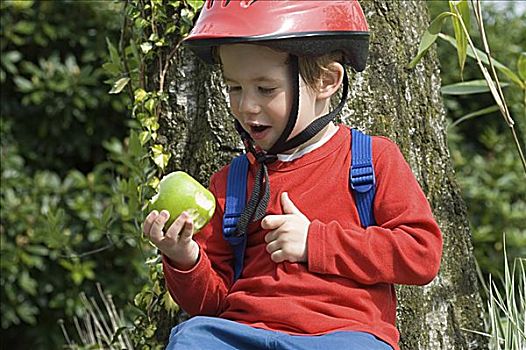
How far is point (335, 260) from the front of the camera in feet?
8.69

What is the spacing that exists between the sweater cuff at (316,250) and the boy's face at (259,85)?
0.89 ft

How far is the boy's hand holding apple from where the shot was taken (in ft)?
8.71

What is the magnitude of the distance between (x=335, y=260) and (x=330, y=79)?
466 mm

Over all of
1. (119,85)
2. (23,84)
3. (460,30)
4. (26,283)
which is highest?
(460,30)

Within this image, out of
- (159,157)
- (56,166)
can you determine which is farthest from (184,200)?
(56,166)

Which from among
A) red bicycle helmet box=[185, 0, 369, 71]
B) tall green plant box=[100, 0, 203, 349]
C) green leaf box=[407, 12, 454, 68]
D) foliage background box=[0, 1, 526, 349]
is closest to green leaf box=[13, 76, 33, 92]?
foliage background box=[0, 1, 526, 349]

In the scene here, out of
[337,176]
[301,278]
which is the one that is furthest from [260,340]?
[337,176]

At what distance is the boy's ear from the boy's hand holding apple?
0.39 metres

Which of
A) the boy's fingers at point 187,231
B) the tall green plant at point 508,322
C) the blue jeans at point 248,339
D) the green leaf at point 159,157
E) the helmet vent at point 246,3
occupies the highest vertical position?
the helmet vent at point 246,3

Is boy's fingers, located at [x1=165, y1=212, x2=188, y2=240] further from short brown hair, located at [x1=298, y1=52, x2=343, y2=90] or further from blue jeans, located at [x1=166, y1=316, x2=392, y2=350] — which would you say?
short brown hair, located at [x1=298, y1=52, x2=343, y2=90]

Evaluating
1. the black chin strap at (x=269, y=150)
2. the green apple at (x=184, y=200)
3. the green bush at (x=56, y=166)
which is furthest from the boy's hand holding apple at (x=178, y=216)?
the green bush at (x=56, y=166)

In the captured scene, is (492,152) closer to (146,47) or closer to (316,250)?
(146,47)

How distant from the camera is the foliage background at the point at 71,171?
226 inches

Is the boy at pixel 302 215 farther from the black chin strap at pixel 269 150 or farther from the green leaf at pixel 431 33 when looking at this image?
the green leaf at pixel 431 33
